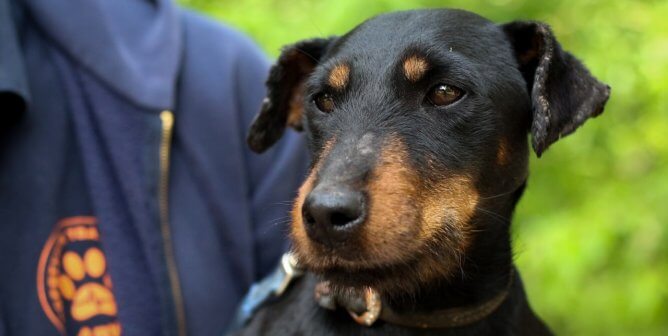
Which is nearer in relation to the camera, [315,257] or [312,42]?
[315,257]

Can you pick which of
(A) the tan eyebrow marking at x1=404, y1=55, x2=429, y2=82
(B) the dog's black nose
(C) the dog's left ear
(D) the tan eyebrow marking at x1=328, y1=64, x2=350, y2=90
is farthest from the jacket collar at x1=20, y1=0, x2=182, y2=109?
(C) the dog's left ear

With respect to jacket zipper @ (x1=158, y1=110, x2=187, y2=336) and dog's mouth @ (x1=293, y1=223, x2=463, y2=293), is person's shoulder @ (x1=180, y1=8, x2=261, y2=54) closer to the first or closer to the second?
jacket zipper @ (x1=158, y1=110, x2=187, y2=336)

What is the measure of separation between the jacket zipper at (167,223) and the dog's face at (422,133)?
2.51 ft

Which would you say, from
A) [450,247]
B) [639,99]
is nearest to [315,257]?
[450,247]

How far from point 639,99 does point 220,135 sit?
237 cm

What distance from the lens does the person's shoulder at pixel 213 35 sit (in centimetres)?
374

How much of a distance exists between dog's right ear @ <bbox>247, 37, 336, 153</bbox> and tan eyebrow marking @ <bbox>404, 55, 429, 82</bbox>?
587 mm

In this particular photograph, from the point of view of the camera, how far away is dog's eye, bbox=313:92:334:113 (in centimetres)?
271

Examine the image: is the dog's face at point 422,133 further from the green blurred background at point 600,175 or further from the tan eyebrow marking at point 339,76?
the green blurred background at point 600,175

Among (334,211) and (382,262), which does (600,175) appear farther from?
(334,211)

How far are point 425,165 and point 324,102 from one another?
0.53 meters

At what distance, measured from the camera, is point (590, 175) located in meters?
4.52

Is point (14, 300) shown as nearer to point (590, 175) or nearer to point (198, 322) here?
point (198, 322)

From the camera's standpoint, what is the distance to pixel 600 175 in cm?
455
